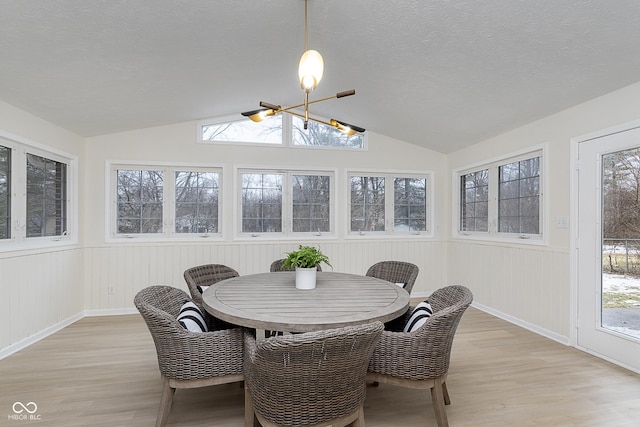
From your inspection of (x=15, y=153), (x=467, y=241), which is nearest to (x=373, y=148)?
(x=467, y=241)

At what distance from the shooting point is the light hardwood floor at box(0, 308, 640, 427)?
6.91ft

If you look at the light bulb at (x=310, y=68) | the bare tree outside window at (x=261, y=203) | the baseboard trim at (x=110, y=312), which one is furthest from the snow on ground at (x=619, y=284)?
the baseboard trim at (x=110, y=312)

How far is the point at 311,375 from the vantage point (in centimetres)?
144

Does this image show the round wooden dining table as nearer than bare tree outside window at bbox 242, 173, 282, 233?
Yes

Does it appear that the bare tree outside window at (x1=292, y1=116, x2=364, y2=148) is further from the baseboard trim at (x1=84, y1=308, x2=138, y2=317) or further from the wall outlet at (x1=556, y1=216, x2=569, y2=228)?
the baseboard trim at (x1=84, y1=308, x2=138, y2=317)

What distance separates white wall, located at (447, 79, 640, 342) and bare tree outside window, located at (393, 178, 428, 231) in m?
1.07

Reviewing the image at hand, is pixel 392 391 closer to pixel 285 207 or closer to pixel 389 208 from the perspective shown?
pixel 285 207

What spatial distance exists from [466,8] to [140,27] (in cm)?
220

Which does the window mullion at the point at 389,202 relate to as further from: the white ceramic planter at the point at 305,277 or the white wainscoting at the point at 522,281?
the white ceramic planter at the point at 305,277

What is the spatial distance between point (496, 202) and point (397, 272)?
6.81 ft

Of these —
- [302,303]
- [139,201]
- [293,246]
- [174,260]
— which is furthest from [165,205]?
[302,303]

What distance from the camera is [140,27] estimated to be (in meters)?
2.36

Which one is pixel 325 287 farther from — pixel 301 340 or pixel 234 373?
pixel 301 340

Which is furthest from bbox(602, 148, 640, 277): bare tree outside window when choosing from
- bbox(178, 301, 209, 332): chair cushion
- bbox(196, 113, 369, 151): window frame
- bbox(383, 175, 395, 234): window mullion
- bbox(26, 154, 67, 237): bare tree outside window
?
bbox(26, 154, 67, 237): bare tree outside window
